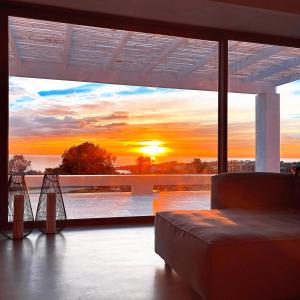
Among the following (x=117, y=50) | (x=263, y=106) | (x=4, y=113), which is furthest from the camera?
(x=263, y=106)

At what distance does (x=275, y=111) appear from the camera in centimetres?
459

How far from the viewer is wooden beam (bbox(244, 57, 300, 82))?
464 cm

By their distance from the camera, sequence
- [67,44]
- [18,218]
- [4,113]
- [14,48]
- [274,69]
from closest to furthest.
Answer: [18,218], [4,113], [14,48], [67,44], [274,69]

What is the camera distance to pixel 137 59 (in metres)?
4.36

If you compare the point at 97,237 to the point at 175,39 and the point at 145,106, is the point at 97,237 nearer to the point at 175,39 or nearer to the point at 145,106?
the point at 145,106

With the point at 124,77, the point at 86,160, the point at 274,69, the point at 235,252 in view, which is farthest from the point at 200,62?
the point at 235,252

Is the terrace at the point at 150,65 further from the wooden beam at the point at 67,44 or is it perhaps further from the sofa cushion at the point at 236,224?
the sofa cushion at the point at 236,224

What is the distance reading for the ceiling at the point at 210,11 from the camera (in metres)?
→ 3.36

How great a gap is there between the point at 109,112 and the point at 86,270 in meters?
2.33

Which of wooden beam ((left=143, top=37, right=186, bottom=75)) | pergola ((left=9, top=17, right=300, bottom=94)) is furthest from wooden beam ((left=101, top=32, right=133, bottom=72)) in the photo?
wooden beam ((left=143, top=37, right=186, bottom=75))

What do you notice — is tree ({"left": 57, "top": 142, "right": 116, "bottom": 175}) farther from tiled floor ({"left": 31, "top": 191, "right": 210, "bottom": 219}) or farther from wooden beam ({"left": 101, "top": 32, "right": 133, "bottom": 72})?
wooden beam ({"left": 101, "top": 32, "right": 133, "bottom": 72})

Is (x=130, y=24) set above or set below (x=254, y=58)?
above

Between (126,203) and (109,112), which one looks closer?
(109,112)

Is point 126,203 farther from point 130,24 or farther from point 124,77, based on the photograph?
point 130,24
